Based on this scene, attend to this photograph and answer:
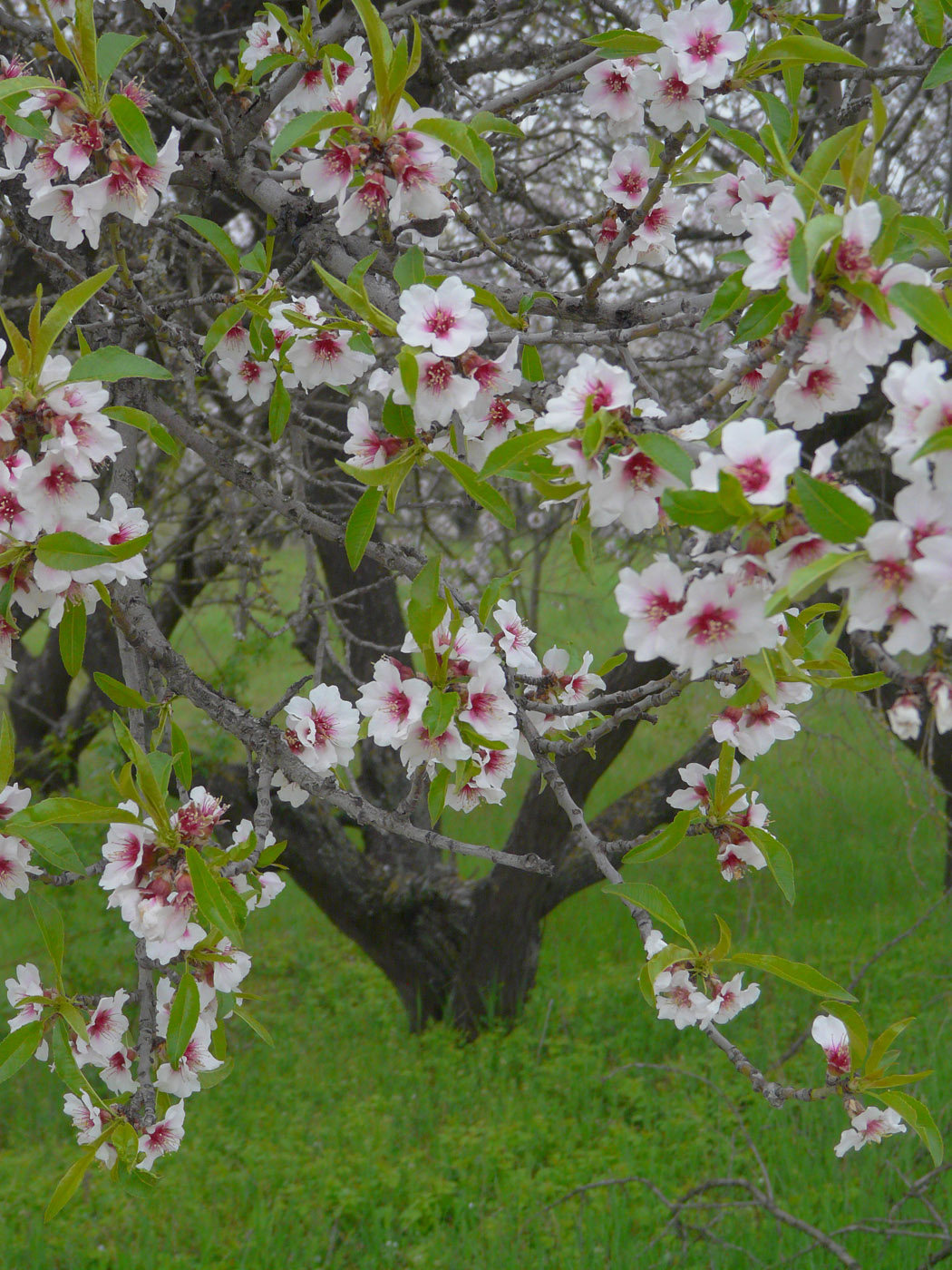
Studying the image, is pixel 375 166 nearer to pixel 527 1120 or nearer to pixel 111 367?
pixel 111 367

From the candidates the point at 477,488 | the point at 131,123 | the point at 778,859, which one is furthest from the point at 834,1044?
the point at 131,123

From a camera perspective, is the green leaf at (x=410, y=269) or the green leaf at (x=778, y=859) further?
the green leaf at (x=778, y=859)

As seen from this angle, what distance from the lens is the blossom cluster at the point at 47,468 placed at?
1.10 meters

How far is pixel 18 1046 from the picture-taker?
142 centimetres

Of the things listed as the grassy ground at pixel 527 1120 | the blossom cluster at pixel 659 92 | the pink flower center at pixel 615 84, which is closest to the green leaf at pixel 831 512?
the blossom cluster at pixel 659 92

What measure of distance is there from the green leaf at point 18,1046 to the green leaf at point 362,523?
2.58ft

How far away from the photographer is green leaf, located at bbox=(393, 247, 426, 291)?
1.25 m

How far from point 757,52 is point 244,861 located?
1320mm

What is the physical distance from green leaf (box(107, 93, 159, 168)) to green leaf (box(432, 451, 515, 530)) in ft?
1.79

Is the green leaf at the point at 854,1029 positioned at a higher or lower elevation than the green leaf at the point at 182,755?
lower

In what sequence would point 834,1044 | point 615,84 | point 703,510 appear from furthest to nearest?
1. point 615,84
2. point 834,1044
3. point 703,510

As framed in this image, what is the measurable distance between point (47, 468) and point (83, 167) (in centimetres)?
48

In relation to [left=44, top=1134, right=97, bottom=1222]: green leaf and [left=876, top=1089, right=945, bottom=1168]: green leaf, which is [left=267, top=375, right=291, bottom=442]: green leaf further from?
[left=876, top=1089, right=945, bottom=1168]: green leaf

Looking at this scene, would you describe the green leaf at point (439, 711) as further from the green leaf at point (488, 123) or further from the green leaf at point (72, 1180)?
the green leaf at point (72, 1180)
